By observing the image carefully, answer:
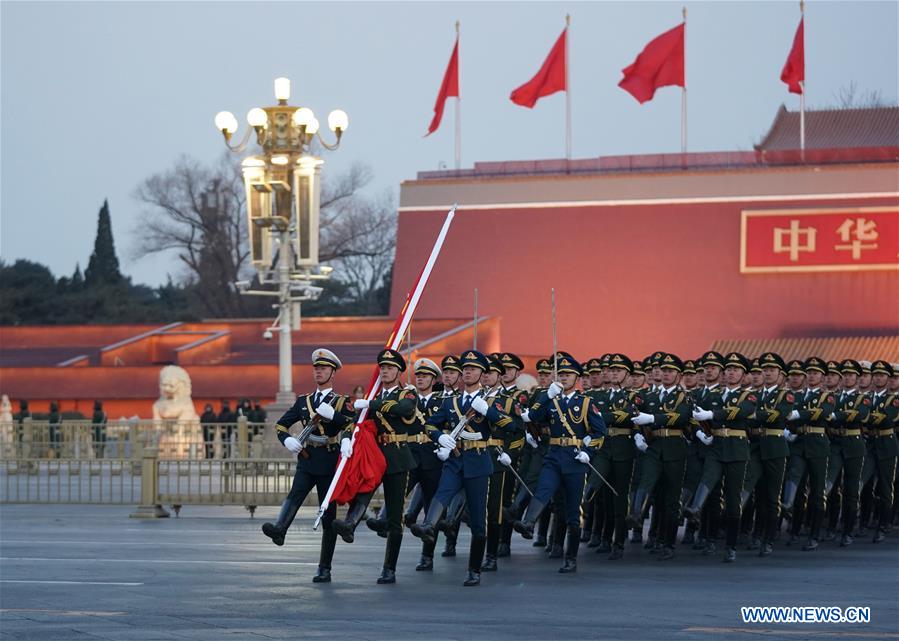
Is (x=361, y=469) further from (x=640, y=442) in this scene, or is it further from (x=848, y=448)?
(x=848, y=448)

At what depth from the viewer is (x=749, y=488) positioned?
12.8m

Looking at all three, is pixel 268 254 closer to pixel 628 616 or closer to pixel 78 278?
pixel 628 616

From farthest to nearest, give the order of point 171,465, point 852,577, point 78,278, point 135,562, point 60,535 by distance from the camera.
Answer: point 78,278 → point 171,465 → point 60,535 → point 135,562 → point 852,577

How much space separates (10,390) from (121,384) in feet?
10.7

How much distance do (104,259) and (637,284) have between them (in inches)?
1348

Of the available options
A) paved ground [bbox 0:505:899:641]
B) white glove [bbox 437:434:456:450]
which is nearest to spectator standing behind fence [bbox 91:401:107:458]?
paved ground [bbox 0:505:899:641]

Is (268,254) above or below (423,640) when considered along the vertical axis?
above

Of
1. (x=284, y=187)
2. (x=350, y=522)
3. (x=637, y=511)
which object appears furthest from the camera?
(x=284, y=187)

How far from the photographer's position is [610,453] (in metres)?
12.7

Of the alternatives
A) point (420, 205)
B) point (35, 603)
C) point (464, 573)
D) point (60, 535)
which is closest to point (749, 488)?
point (464, 573)

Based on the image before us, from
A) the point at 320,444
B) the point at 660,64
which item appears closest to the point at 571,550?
the point at 320,444

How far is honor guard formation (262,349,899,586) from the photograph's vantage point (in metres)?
10.8

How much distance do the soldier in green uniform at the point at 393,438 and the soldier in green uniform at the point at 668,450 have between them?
255cm

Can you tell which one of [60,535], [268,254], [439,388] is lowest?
[60,535]
